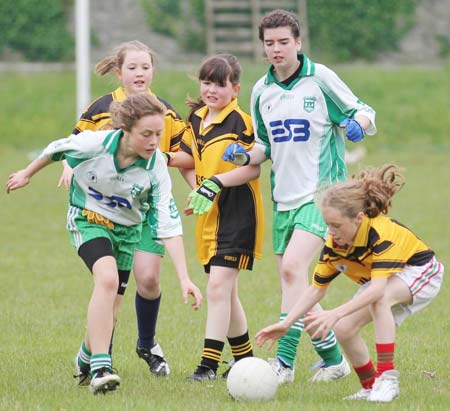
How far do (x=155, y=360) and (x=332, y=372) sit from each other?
106 centimetres

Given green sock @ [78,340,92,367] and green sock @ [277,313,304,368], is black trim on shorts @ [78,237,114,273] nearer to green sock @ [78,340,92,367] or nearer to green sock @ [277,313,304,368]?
green sock @ [78,340,92,367]

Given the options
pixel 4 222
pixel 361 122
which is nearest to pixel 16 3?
pixel 4 222

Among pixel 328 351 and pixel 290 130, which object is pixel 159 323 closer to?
pixel 328 351

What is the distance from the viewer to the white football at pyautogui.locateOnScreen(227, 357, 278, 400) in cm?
541

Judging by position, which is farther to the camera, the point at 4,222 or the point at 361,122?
the point at 4,222

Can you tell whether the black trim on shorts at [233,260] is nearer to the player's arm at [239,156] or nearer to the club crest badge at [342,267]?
the player's arm at [239,156]

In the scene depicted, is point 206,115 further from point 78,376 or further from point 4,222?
point 4,222

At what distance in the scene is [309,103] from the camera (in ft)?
20.8

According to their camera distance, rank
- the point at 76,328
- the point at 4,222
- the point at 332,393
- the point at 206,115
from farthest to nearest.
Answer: the point at 4,222
the point at 76,328
the point at 206,115
the point at 332,393

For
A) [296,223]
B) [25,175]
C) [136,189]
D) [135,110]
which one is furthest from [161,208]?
[296,223]

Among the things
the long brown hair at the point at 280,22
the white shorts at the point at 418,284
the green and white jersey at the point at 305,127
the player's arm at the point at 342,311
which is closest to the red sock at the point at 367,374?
the white shorts at the point at 418,284

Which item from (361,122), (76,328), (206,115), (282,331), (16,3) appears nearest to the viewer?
(282,331)

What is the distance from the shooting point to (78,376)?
236 inches

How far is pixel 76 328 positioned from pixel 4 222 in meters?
6.37
